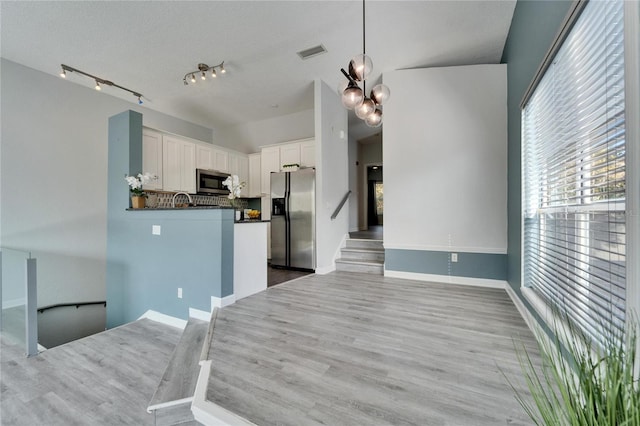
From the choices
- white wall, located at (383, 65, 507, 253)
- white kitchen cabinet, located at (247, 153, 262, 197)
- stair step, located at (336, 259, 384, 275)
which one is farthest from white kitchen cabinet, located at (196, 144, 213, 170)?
white wall, located at (383, 65, 507, 253)

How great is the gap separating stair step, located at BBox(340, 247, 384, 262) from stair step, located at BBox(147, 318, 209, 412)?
9.21ft

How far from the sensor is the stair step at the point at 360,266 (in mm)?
4320

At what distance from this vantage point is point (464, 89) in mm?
3652

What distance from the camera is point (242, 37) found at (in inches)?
129

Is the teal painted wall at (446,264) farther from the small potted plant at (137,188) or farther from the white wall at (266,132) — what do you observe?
the small potted plant at (137,188)

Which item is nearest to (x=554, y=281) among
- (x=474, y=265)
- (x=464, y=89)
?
(x=474, y=265)

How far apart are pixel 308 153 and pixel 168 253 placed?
307 cm

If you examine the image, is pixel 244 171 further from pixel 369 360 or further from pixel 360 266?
pixel 369 360

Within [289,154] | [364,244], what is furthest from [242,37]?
[364,244]

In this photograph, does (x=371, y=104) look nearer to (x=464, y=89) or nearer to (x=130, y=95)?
(x=464, y=89)

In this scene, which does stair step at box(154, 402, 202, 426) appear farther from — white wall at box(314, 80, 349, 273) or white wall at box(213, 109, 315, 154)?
white wall at box(213, 109, 315, 154)

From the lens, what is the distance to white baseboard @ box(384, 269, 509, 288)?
3512 mm

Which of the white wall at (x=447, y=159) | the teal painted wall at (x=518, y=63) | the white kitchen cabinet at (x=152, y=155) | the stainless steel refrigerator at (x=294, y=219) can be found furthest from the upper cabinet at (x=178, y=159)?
the teal painted wall at (x=518, y=63)

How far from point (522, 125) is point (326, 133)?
270 cm
